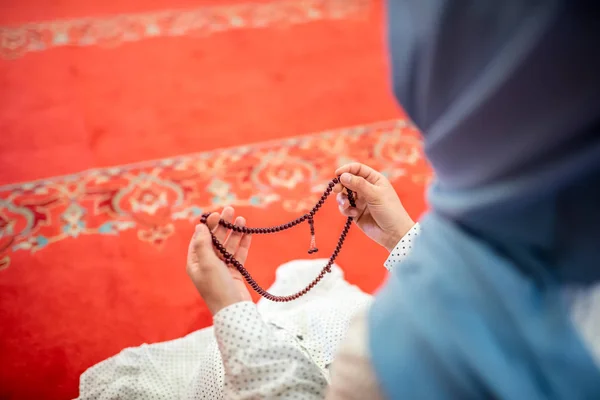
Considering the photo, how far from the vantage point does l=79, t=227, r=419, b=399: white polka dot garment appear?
2.12 ft

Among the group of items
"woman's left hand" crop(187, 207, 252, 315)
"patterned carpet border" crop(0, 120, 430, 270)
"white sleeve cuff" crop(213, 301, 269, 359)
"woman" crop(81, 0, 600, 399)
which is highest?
"patterned carpet border" crop(0, 120, 430, 270)

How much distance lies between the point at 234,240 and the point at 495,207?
0.52 m

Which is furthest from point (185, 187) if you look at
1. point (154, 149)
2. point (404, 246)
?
point (404, 246)

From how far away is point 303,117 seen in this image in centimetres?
201

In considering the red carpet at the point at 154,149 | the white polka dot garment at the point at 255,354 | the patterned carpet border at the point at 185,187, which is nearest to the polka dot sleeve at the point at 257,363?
the white polka dot garment at the point at 255,354

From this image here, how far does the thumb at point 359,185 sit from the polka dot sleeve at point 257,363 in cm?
32

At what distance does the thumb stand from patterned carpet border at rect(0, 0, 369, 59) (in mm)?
1870

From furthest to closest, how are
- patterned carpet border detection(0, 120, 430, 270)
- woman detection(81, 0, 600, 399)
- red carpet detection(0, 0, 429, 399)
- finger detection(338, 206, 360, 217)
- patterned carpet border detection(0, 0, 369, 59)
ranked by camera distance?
1. patterned carpet border detection(0, 0, 369, 59)
2. patterned carpet border detection(0, 120, 430, 270)
3. red carpet detection(0, 0, 429, 399)
4. finger detection(338, 206, 360, 217)
5. woman detection(81, 0, 600, 399)

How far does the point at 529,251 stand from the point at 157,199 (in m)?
1.35

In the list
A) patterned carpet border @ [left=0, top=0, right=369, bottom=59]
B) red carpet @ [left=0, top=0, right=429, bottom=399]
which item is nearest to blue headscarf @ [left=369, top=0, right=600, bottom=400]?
red carpet @ [left=0, top=0, right=429, bottom=399]

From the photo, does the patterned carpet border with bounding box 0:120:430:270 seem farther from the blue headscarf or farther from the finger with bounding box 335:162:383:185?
the blue headscarf

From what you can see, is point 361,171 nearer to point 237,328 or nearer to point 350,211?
point 350,211

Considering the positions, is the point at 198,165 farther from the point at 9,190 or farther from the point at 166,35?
the point at 166,35

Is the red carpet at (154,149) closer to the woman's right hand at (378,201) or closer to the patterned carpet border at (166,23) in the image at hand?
the patterned carpet border at (166,23)
